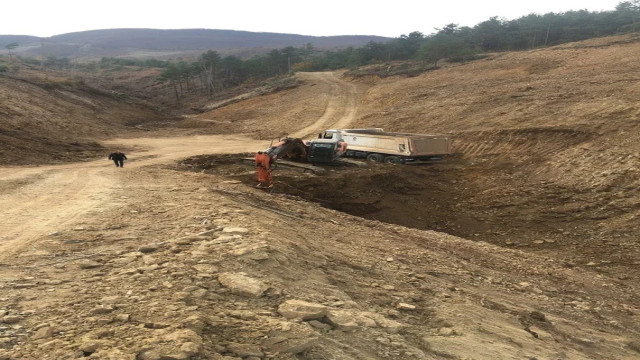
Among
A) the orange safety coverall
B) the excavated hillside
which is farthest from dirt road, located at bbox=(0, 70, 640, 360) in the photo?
the excavated hillside

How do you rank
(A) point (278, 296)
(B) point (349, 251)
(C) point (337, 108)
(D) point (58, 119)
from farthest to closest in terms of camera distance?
(C) point (337, 108) → (D) point (58, 119) → (B) point (349, 251) → (A) point (278, 296)

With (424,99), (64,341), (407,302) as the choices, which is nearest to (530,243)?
(407,302)

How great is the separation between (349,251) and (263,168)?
6.42 m

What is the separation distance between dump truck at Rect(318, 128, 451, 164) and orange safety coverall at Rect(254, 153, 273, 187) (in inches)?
281

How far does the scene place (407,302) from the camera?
5.49 meters

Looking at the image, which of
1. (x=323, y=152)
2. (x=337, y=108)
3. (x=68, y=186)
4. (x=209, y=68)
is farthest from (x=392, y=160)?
(x=209, y=68)

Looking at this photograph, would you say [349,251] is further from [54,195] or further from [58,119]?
[58,119]

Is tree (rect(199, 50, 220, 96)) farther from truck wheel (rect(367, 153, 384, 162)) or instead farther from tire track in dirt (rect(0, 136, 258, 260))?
truck wheel (rect(367, 153, 384, 162))

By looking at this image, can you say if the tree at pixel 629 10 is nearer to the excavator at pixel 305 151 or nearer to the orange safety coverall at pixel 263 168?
the excavator at pixel 305 151

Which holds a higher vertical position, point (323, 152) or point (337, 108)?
point (337, 108)

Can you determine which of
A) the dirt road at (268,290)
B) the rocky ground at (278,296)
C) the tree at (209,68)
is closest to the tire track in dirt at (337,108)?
the tree at (209,68)

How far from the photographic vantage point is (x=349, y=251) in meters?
7.40

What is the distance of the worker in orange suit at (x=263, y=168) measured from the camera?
13.1 meters

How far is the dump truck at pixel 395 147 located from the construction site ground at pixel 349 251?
102cm
